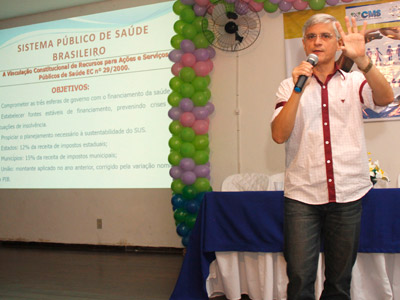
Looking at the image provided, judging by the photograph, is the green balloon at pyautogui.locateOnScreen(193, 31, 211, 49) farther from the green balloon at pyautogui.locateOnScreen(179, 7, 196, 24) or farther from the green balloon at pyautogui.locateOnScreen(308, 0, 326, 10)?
the green balloon at pyautogui.locateOnScreen(308, 0, 326, 10)

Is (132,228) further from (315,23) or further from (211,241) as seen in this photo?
(315,23)

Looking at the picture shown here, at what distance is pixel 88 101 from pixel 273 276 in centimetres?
318

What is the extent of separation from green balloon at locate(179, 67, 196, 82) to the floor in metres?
1.83

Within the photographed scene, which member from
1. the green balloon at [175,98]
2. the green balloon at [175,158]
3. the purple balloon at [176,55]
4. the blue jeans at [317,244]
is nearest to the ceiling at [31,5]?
the purple balloon at [176,55]

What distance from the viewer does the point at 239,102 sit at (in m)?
4.36

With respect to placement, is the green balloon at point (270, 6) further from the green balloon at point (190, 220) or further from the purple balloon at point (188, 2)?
the green balloon at point (190, 220)

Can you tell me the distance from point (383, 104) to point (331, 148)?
24 centimetres

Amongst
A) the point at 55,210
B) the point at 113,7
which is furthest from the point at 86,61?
the point at 55,210

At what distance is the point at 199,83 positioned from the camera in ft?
13.0

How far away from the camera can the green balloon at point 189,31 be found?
402 cm

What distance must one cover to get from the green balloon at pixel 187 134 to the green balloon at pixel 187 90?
1.09 feet

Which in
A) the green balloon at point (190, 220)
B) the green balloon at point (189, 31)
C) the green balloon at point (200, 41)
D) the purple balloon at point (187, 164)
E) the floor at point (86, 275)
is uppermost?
the green balloon at point (189, 31)

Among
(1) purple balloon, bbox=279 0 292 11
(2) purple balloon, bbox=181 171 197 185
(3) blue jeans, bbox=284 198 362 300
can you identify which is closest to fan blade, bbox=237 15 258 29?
(1) purple balloon, bbox=279 0 292 11

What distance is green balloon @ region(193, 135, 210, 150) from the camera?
13.1 feet
